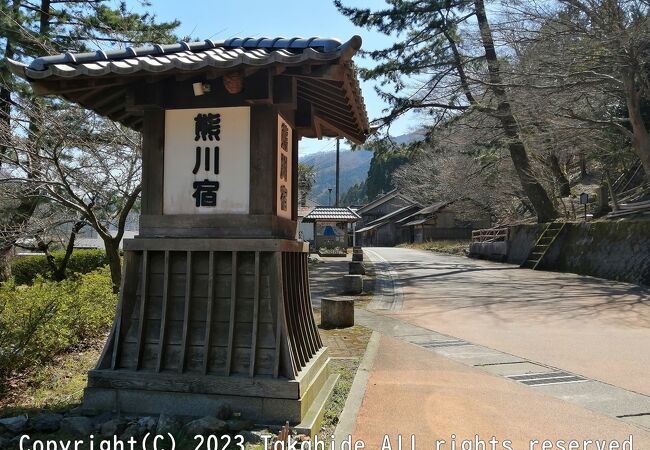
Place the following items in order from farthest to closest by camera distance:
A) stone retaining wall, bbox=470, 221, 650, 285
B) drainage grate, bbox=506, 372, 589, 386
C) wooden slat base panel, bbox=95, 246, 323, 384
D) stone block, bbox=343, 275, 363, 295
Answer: stone retaining wall, bbox=470, 221, 650, 285 → stone block, bbox=343, 275, 363, 295 → drainage grate, bbox=506, 372, 589, 386 → wooden slat base panel, bbox=95, 246, 323, 384

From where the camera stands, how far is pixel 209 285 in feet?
15.9

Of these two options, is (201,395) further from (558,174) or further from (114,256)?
(558,174)

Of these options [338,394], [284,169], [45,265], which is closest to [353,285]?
[338,394]

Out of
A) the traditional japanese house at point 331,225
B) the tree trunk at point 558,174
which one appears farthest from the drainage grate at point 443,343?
the traditional japanese house at point 331,225

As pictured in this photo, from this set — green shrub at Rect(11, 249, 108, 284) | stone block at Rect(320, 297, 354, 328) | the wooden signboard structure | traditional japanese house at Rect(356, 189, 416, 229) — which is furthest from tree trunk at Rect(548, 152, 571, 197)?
traditional japanese house at Rect(356, 189, 416, 229)

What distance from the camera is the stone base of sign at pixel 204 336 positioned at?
4629 mm

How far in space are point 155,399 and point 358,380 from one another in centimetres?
236

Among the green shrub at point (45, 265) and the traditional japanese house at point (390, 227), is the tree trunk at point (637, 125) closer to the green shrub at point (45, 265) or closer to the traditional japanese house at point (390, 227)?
the green shrub at point (45, 265)

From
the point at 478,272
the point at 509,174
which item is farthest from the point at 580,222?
the point at 509,174

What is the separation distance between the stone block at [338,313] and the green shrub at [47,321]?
3835 millimetres

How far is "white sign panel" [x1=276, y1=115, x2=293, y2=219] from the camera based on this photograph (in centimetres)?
518

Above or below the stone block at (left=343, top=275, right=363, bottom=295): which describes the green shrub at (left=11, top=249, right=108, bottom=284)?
above

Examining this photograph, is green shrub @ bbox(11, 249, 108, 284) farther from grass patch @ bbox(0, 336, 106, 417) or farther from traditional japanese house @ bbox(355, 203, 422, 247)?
traditional japanese house @ bbox(355, 203, 422, 247)

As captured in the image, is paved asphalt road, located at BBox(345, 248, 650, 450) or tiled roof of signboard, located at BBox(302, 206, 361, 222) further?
tiled roof of signboard, located at BBox(302, 206, 361, 222)
